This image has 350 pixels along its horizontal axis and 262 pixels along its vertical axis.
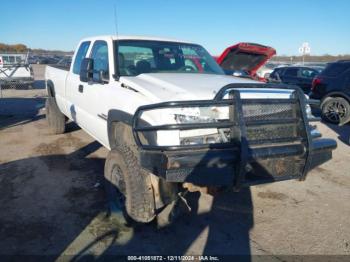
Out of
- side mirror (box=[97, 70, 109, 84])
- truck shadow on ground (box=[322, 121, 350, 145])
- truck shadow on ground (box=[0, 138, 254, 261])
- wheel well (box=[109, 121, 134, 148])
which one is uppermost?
side mirror (box=[97, 70, 109, 84])

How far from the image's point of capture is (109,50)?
4.21 metres

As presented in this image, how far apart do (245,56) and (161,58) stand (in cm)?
627

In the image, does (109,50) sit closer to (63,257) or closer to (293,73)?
(63,257)

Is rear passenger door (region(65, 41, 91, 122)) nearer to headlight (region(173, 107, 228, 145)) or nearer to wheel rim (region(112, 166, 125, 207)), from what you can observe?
wheel rim (region(112, 166, 125, 207))

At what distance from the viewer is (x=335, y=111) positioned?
9266 mm

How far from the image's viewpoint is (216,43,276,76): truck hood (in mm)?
9665

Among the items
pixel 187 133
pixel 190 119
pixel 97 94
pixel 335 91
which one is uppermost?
pixel 97 94

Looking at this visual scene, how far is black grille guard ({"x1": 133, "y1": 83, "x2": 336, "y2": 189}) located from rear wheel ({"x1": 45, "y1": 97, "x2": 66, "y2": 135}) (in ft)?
15.3

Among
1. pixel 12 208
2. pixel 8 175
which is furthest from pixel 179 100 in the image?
pixel 8 175

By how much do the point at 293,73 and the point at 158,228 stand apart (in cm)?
1291

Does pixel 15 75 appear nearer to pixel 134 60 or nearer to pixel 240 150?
pixel 134 60

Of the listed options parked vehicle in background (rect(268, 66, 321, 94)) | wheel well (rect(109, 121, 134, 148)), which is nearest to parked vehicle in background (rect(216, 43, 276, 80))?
parked vehicle in background (rect(268, 66, 321, 94))

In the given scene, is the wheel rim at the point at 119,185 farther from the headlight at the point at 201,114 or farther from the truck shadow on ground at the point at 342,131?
the truck shadow on ground at the point at 342,131

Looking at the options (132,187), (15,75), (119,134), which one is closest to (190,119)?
(132,187)
